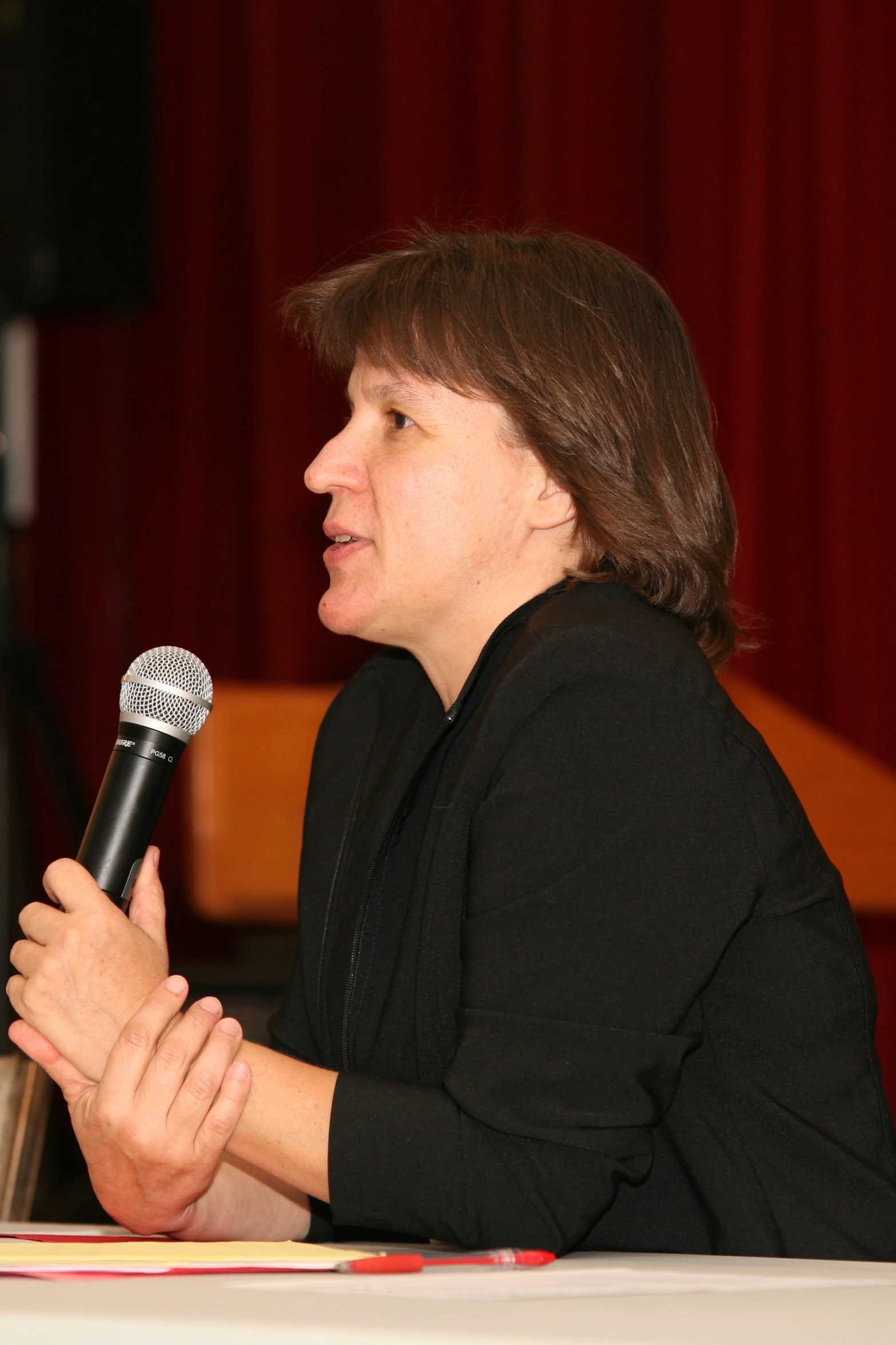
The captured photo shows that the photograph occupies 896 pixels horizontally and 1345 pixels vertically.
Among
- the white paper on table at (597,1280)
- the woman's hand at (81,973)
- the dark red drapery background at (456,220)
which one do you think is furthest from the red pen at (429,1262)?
the dark red drapery background at (456,220)

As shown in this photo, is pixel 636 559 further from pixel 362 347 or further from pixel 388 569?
pixel 362 347

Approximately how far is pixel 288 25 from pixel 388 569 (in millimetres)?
2837

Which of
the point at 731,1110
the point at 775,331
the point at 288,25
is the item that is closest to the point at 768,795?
the point at 731,1110

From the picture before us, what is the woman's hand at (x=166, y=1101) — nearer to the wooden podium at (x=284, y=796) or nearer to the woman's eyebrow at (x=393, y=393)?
the woman's eyebrow at (x=393, y=393)

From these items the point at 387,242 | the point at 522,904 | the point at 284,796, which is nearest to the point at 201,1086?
the point at 522,904

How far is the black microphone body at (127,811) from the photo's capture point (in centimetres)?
99

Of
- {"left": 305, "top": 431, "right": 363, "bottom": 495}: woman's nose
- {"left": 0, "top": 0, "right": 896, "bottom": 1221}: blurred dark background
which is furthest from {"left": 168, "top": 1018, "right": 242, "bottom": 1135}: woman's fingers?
{"left": 0, "top": 0, "right": 896, "bottom": 1221}: blurred dark background

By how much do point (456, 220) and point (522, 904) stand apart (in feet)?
8.60

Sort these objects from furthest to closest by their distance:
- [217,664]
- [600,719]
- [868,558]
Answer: [217,664] < [868,558] < [600,719]

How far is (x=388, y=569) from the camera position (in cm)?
128

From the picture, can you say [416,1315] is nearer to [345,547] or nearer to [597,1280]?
[597,1280]

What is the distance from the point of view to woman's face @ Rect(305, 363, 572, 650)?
127cm

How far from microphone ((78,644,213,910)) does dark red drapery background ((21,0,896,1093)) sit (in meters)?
1.57

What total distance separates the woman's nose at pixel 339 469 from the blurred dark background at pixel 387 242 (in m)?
1.70
